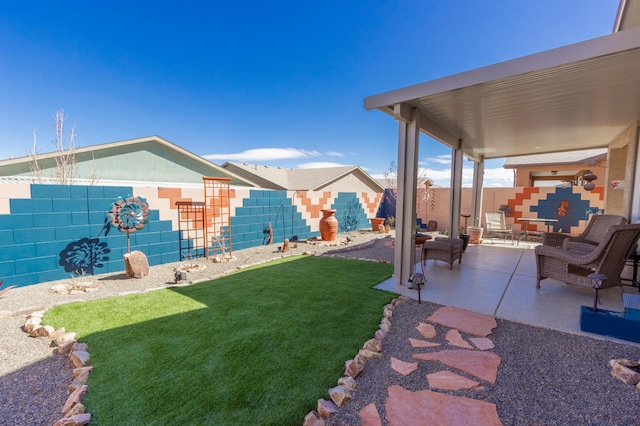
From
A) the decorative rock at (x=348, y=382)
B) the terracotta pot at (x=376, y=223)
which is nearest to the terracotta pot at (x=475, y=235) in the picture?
the terracotta pot at (x=376, y=223)

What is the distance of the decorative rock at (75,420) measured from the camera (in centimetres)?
169

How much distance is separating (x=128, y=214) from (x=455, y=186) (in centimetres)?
742

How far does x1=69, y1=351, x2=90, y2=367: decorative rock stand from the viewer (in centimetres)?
237

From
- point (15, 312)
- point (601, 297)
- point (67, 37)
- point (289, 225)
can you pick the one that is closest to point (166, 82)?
point (67, 37)

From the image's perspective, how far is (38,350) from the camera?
2672 millimetres

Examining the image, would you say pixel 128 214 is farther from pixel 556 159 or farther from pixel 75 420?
pixel 556 159

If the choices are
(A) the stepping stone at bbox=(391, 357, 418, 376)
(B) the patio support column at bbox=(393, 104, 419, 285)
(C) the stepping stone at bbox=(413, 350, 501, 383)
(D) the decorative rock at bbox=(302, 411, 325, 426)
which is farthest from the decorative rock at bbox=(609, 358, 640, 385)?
(B) the patio support column at bbox=(393, 104, 419, 285)

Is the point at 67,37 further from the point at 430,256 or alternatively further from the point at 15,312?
the point at 430,256

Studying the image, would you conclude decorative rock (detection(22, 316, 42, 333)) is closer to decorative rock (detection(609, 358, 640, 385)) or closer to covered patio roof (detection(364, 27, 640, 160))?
covered patio roof (detection(364, 27, 640, 160))

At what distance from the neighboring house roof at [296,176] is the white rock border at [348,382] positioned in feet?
37.4

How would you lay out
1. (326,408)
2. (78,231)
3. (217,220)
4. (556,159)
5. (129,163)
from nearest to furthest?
(326,408)
(78,231)
(217,220)
(129,163)
(556,159)

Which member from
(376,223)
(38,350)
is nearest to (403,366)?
(38,350)

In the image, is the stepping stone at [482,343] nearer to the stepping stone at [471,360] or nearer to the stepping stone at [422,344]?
the stepping stone at [471,360]

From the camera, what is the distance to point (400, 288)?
4273mm
